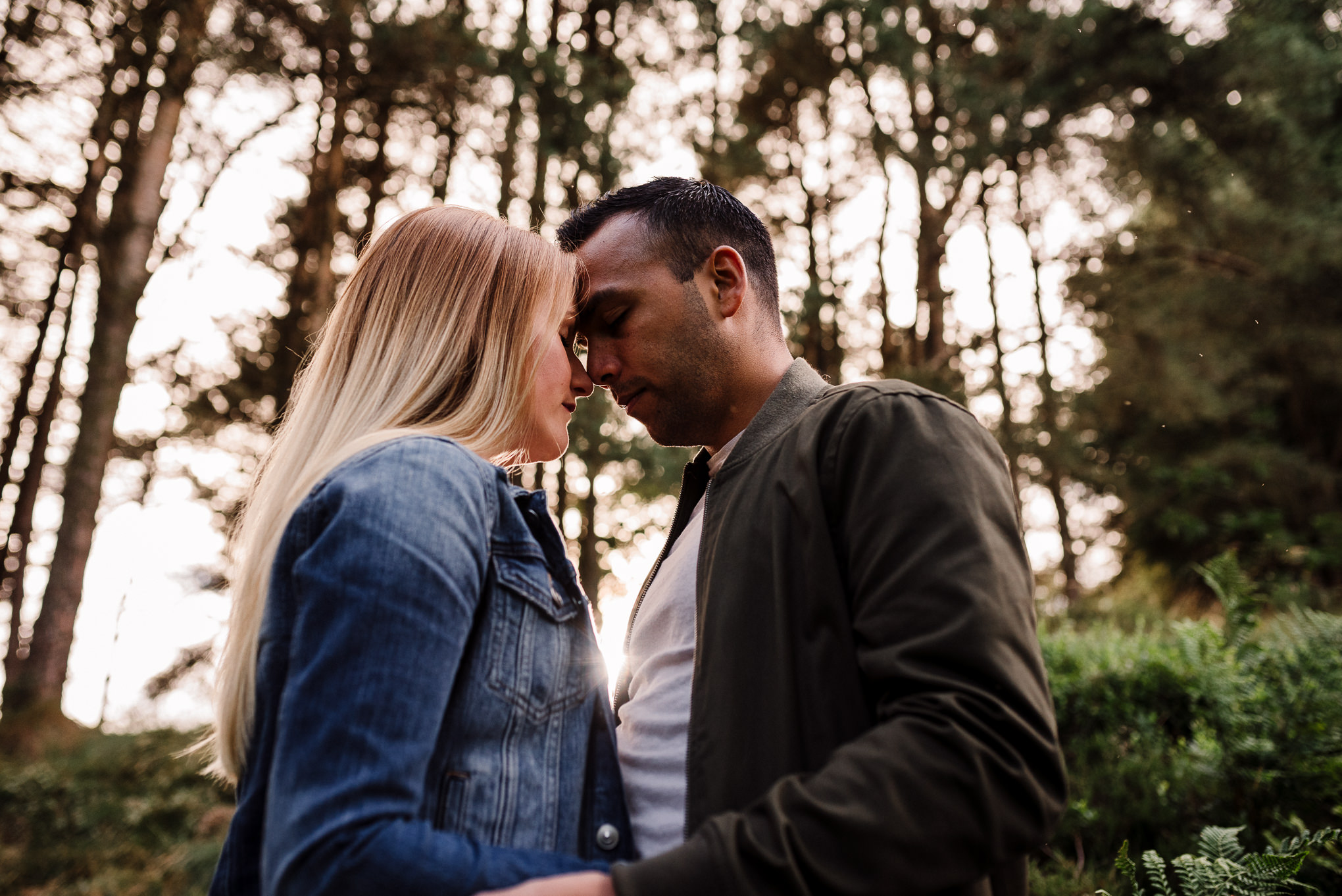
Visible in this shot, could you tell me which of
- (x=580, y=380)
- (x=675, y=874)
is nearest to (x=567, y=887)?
(x=675, y=874)

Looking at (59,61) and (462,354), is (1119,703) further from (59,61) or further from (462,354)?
(59,61)

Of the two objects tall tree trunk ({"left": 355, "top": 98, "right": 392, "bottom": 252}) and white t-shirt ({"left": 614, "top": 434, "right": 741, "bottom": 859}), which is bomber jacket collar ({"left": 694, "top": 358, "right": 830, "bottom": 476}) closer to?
white t-shirt ({"left": 614, "top": 434, "right": 741, "bottom": 859})

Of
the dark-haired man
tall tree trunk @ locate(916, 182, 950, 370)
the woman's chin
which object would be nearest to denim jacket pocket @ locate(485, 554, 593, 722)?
the dark-haired man

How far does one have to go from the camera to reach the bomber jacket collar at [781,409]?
189 cm

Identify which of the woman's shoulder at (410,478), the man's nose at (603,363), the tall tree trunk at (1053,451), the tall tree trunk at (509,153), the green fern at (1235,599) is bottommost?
the woman's shoulder at (410,478)

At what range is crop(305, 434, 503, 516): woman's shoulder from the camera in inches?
49.0

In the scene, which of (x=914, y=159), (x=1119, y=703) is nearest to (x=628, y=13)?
(x=914, y=159)

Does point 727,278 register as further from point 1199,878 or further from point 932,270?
point 932,270

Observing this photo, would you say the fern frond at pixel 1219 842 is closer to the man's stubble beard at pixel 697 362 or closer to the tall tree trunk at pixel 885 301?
the man's stubble beard at pixel 697 362

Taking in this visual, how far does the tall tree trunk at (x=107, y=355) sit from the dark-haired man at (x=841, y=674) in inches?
446

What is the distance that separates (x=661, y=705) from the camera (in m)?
1.73

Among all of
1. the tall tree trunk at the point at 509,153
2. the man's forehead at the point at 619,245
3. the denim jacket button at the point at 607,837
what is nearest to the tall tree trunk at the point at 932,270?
the tall tree trunk at the point at 509,153

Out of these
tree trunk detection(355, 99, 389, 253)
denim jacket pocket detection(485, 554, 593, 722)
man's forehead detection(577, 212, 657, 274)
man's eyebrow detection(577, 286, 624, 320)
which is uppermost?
tree trunk detection(355, 99, 389, 253)

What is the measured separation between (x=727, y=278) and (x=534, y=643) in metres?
1.29
